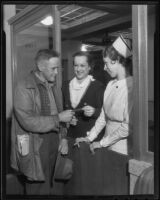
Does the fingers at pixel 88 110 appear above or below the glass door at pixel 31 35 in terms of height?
below

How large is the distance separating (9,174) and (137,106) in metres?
1.13

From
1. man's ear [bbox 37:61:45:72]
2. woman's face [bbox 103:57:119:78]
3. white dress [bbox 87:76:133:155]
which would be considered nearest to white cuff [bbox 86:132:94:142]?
white dress [bbox 87:76:133:155]

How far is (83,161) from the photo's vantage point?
91.6 inches

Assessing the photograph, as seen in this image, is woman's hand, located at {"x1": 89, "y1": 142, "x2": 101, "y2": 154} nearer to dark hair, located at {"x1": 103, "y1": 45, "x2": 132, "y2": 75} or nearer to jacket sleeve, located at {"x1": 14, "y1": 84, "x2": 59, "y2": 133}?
jacket sleeve, located at {"x1": 14, "y1": 84, "x2": 59, "y2": 133}

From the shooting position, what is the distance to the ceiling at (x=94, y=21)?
2.17 meters

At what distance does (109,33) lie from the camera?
2213 mm

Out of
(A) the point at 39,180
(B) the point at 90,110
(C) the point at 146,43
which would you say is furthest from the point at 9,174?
(C) the point at 146,43

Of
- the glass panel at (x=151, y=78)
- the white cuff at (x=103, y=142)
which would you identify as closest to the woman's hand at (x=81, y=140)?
the white cuff at (x=103, y=142)

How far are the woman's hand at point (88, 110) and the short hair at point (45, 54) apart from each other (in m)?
0.46

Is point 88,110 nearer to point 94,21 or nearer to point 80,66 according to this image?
point 80,66

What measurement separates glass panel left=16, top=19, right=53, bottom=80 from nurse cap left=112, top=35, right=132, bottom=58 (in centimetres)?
52

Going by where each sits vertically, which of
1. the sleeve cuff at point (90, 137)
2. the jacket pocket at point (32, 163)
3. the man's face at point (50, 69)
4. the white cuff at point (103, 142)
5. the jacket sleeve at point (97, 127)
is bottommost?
the jacket pocket at point (32, 163)

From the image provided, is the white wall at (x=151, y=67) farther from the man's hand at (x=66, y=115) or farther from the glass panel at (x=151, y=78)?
the man's hand at (x=66, y=115)

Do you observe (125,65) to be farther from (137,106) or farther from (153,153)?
(153,153)
